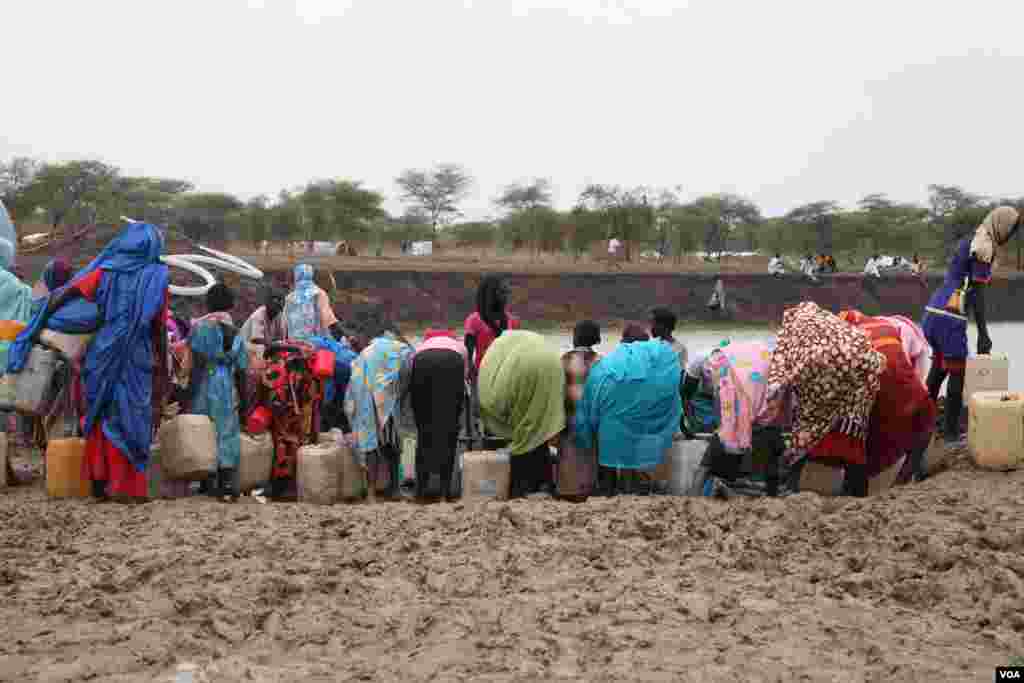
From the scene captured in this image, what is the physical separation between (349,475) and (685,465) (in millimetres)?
2067

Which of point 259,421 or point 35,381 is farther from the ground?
point 35,381

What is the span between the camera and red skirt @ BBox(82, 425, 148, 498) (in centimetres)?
573

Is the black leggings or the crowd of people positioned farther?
the black leggings

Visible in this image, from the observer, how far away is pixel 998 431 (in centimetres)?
621

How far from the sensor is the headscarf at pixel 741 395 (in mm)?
5941

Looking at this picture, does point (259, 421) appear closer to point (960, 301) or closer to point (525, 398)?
point (525, 398)

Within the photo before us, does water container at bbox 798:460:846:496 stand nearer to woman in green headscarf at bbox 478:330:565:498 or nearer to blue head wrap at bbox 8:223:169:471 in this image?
woman in green headscarf at bbox 478:330:565:498

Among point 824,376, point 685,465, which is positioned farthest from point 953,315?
point 685,465

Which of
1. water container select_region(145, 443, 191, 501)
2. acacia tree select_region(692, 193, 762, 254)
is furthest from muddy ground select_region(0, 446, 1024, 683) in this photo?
acacia tree select_region(692, 193, 762, 254)

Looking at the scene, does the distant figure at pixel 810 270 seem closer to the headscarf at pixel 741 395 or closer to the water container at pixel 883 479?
the water container at pixel 883 479

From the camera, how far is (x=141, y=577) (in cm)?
429

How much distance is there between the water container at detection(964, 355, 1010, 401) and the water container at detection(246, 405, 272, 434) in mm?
5018

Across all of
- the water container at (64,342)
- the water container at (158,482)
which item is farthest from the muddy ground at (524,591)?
the water container at (64,342)

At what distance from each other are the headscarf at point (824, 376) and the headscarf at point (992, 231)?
6.28ft
